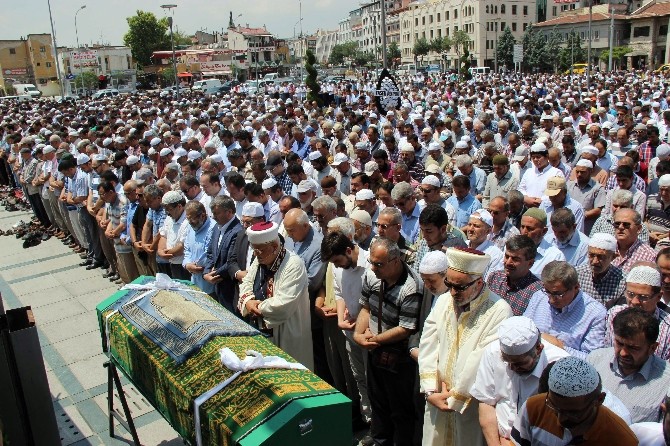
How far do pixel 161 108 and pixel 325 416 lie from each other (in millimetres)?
25702

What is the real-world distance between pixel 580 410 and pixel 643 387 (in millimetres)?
803

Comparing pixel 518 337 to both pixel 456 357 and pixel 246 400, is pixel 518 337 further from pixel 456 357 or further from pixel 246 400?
pixel 246 400

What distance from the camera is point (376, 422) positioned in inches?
177

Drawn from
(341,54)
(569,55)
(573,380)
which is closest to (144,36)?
(341,54)

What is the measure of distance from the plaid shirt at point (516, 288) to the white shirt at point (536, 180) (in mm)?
3659

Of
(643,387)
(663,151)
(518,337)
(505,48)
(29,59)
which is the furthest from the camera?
(29,59)

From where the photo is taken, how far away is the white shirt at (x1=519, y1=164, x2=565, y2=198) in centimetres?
775

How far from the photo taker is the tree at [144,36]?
3681 inches

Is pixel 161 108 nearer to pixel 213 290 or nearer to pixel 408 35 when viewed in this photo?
pixel 213 290

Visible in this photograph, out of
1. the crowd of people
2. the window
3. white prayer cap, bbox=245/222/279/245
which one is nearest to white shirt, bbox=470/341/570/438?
the crowd of people

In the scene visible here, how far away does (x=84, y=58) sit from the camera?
71.3 metres

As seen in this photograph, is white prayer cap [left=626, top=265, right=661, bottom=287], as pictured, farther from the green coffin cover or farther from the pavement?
the pavement

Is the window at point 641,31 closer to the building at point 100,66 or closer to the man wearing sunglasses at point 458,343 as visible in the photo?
the building at point 100,66

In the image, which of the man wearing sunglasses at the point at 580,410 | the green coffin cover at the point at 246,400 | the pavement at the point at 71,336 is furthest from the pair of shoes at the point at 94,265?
the man wearing sunglasses at the point at 580,410
